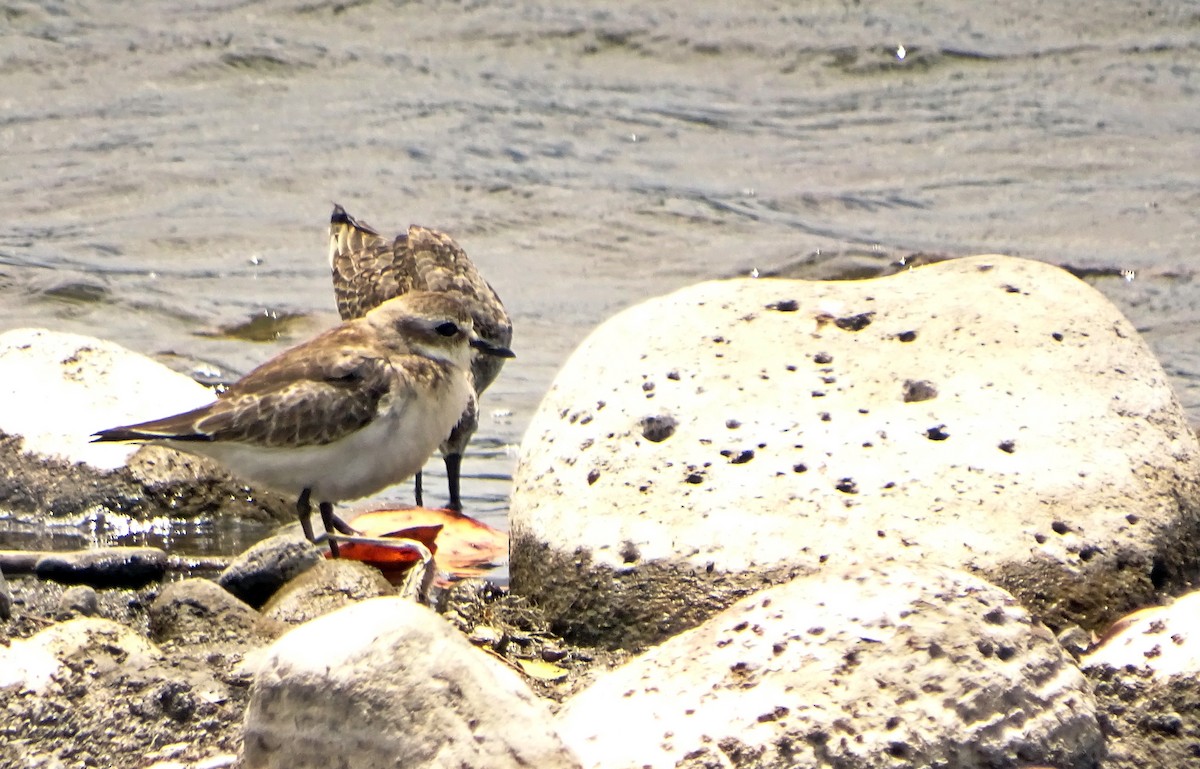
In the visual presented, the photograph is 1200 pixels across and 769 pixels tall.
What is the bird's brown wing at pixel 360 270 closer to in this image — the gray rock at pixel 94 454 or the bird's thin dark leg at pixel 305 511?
the gray rock at pixel 94 454

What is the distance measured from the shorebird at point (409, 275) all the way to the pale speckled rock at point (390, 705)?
505cm

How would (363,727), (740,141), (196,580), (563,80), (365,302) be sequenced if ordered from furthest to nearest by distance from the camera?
(563,80) → (740,141) → (365,302) → (196,580) → (363,727)

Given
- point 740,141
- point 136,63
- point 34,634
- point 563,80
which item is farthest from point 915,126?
point 34,634

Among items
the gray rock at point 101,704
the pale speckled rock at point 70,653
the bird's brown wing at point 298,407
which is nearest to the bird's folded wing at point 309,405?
the bird's brown wing at point 298,407

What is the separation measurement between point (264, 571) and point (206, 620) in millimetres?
488

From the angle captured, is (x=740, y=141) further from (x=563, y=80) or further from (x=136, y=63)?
(x=136, y=63)

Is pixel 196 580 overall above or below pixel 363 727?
below

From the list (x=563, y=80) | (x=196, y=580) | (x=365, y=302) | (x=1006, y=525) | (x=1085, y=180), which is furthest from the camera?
(x=563, y=80)

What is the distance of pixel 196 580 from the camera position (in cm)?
530

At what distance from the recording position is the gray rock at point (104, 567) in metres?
5.88

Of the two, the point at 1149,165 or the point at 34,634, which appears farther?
the point at 1149,165

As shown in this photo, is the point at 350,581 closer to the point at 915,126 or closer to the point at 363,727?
the point at 363,727

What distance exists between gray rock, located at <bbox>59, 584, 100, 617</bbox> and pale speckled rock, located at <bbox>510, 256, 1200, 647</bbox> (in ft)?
4.41

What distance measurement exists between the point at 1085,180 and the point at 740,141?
2.95 m
